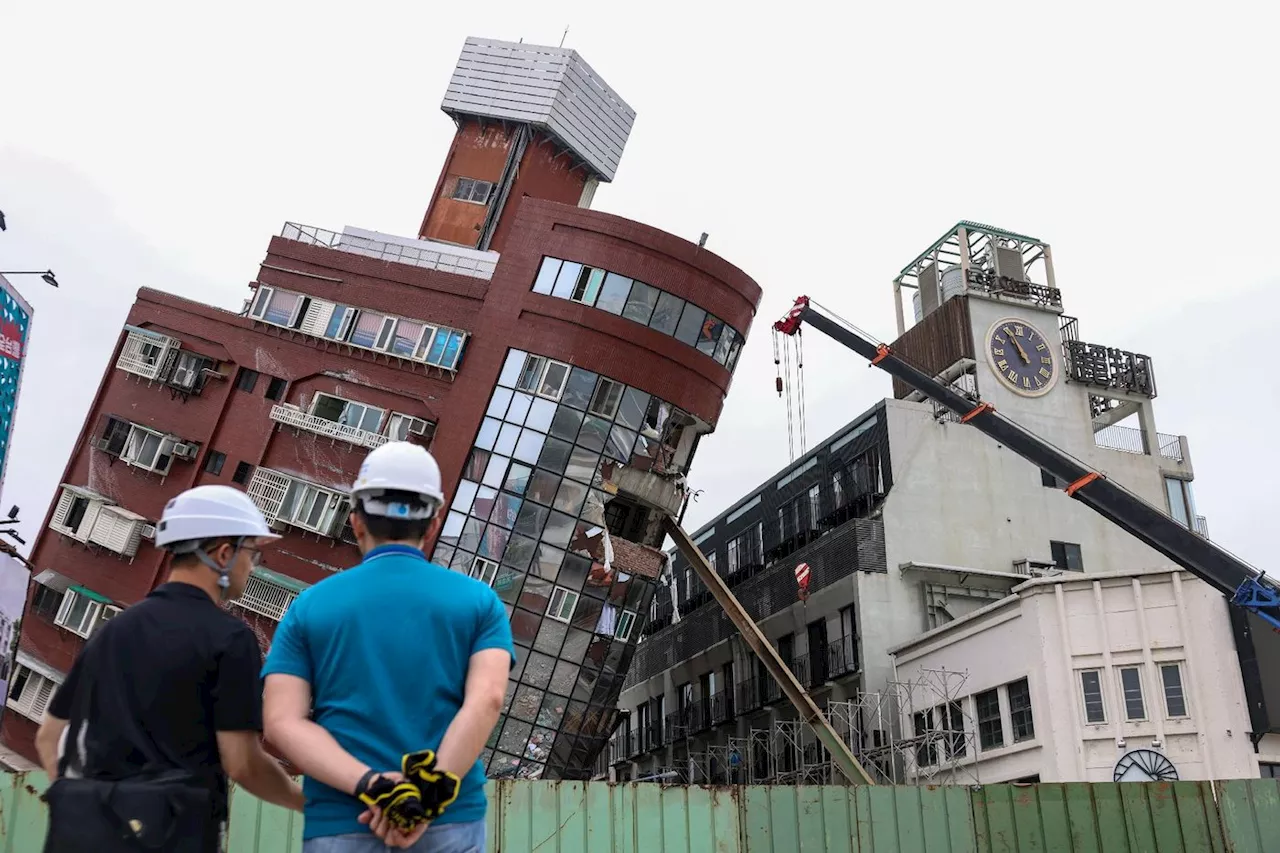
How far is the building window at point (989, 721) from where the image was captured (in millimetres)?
38719

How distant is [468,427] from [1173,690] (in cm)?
2246

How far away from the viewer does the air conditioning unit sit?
45.6m

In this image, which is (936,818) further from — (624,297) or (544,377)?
(624,297)

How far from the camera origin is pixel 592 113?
50.7 meters

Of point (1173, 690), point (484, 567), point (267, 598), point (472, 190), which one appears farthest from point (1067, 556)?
point (267, 598)

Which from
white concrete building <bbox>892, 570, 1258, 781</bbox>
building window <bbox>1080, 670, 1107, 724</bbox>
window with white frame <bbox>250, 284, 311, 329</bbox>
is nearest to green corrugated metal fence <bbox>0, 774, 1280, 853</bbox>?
white concrete building <bbox>892, 570, 1258, 781</bbox>

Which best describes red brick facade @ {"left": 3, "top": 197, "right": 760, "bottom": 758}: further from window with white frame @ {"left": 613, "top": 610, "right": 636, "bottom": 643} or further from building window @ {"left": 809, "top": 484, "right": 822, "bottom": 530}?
building window @ {"left": 809, "top": 484, "right": 822, "bottom": 530}

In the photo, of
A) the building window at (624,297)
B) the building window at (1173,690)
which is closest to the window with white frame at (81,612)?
the building window at (624,297)

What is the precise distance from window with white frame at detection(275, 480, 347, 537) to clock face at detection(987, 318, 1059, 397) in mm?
29257

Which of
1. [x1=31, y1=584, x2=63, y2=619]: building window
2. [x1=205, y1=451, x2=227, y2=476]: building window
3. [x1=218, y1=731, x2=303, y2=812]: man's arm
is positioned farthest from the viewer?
[x1=205, y1=451, x2=227, y2=476]: building window

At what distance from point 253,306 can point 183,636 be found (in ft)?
112

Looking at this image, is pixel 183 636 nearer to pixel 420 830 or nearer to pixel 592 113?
pixel 420 830

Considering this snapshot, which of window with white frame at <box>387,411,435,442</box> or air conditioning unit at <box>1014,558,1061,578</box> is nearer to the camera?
window with white frame at <box>387,411,435,442</box>

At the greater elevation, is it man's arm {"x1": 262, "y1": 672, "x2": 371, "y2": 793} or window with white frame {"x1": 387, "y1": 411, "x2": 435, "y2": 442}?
window with white frame {"x1": 387, "y1": 411, "x2": 435, "y2": 442}
